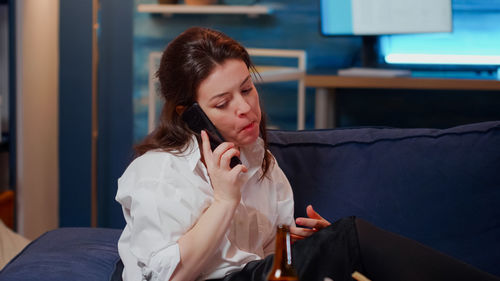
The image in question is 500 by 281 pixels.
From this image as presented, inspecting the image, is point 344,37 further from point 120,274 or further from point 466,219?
point 120,274

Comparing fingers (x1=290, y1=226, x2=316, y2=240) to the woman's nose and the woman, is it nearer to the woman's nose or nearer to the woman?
the woman

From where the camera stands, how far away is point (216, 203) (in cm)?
128

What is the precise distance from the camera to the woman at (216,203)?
123 cm

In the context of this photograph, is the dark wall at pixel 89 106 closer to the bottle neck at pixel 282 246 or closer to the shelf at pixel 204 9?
the shelf at pixel 204 9

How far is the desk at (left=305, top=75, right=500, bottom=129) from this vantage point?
2.61m

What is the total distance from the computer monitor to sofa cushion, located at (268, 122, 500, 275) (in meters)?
1.41

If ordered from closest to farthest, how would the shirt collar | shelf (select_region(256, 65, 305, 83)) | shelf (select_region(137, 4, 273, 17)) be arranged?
1. the shirt collar
2. shelf (select_region(256, 65, 305, 83))
3. shelf (select_region(137, 4, 273, 17))

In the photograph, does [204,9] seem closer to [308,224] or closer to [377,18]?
[377,18]

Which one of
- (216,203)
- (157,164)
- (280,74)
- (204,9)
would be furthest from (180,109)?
(204,9)

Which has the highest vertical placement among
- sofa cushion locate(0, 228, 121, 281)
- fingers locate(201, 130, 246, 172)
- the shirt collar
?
fingers locate(201, 130, 246, 172)

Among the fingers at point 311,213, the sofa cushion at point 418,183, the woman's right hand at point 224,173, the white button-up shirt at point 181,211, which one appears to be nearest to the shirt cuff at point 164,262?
the white button-up shirt at point 181,211

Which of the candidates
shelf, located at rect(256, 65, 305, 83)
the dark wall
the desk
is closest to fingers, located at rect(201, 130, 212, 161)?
the desk

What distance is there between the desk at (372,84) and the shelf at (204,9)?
1.93 ft

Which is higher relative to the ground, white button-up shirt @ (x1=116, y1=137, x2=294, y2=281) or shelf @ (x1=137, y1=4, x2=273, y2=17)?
shelf @ (x1=137, y1=4, x2=273, y2=17)
